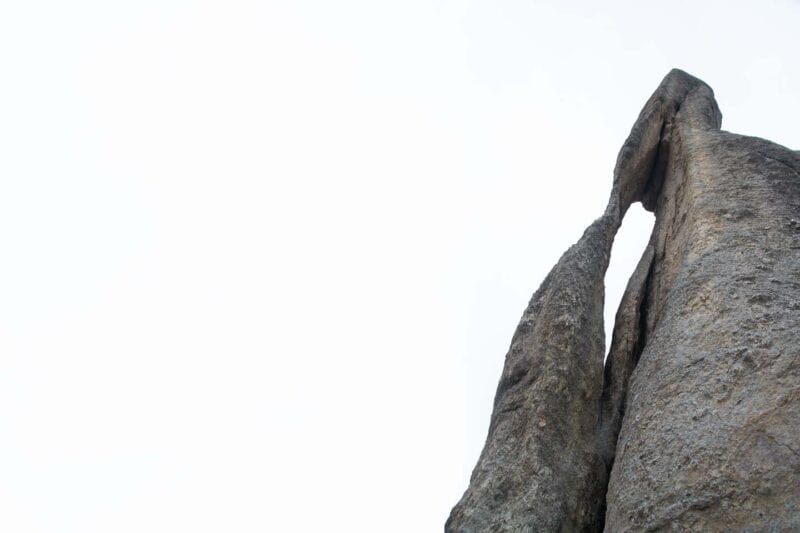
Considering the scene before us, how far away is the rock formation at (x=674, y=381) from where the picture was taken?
788cm

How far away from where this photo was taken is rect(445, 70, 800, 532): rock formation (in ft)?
25.9

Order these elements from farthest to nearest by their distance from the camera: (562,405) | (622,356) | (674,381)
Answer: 1. (622,356)
2. (562,405)
3. (674,381)

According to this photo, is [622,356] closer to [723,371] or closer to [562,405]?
[562,405]

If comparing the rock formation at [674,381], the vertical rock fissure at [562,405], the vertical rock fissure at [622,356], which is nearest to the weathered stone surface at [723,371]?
the rock formation at [674,381]

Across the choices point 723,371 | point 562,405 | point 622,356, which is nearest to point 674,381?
point 723,371

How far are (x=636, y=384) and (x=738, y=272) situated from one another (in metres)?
2.18

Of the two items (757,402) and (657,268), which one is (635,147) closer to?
(657,268)

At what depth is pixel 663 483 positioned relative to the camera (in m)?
8.23

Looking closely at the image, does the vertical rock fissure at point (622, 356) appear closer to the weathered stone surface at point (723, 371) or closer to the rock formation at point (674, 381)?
the rock formation at point (674, 381)

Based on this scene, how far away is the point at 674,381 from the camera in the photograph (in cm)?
936

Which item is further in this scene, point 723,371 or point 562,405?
point 562,405

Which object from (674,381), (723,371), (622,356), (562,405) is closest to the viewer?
(723,371)

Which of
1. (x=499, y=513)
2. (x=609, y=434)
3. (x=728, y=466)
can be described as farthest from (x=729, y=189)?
(x=499, y=513)

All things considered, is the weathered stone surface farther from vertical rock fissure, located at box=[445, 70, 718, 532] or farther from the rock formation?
vertical rock fissure, located at box=[445, 70, 718, 532]
